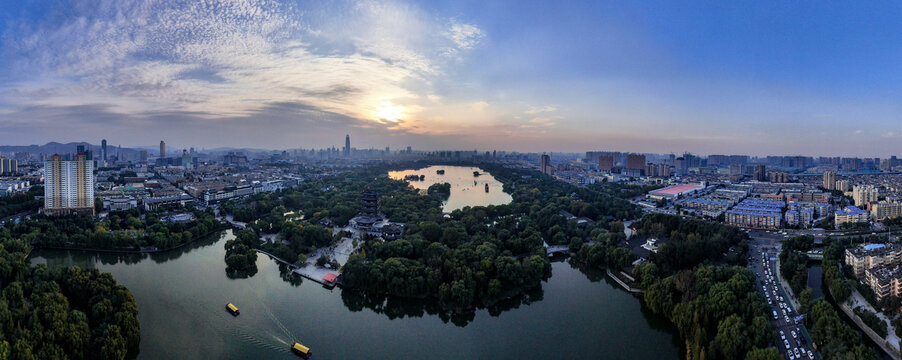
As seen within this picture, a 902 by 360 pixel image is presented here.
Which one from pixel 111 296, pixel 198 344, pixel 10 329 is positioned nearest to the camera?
pixel 10 329

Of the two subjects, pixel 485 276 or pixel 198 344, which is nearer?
pixel 198 344

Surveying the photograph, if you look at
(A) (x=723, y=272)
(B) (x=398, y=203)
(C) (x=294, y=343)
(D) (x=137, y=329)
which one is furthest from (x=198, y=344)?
(B) (x=398, y=203)

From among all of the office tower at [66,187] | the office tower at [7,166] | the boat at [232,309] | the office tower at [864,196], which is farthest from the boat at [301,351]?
the office tower at [7,166]

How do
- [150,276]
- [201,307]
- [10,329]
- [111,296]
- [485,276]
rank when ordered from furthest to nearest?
[150,276], [485,276], [201,307], [111,296], [10,329]

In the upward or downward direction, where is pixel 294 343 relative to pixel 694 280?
downward

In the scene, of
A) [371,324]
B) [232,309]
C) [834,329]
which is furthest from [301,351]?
[834,329]

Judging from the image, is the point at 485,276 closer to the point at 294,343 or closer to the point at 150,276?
the point at 294,343

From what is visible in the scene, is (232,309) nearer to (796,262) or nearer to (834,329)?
(834,329)
